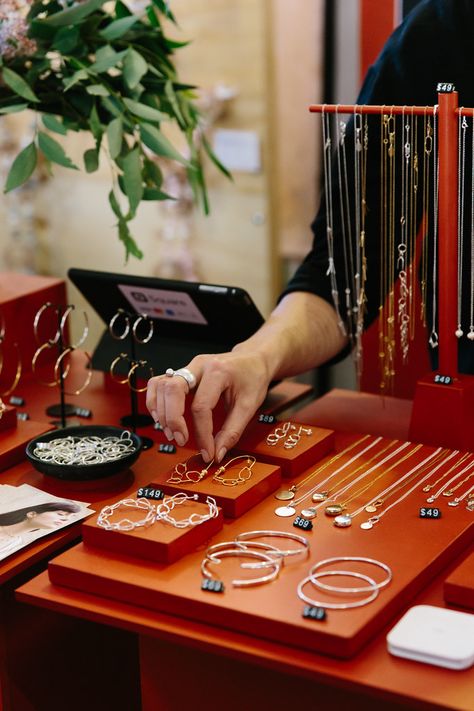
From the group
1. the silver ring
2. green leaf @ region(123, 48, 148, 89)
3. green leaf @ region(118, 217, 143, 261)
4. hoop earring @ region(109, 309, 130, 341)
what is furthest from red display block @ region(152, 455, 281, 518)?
green leaf @ region(123, 48, 148, 89)

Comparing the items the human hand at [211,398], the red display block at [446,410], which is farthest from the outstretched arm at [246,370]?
the red display block at [446,410]

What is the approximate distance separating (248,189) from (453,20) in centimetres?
189

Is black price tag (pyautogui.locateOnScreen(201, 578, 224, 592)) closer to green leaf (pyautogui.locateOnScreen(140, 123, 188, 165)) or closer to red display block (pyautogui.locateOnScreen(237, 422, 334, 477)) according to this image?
red display block (pyautogui.locateOnScreen(237, 422, 334, 477))

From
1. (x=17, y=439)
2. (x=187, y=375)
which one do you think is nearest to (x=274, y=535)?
(x=187, y=375)

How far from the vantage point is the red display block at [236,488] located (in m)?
1.39

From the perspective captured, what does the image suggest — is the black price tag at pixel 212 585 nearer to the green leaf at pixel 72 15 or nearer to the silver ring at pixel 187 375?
the silver ring at pixel 187 375

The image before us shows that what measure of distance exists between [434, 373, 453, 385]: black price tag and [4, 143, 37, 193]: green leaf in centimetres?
79

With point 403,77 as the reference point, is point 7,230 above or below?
below

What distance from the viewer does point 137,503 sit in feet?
4.51

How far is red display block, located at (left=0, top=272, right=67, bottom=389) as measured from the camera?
6.77ft

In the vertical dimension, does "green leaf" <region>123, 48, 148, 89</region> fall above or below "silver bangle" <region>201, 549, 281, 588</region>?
above

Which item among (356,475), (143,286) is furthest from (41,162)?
(356,475)

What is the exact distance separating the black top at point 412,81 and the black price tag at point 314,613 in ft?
2.52

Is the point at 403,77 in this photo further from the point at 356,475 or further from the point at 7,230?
the point at 7,230
